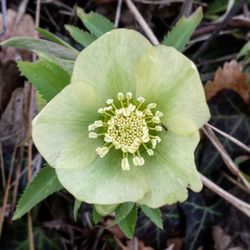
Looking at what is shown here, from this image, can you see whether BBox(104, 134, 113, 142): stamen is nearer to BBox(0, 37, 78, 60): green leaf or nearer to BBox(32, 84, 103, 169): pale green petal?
BBox(32, 84, 103, 169): pale green petal

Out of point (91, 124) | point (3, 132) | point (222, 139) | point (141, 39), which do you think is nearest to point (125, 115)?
point (91, 124)

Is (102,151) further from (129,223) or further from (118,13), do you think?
(118,13)

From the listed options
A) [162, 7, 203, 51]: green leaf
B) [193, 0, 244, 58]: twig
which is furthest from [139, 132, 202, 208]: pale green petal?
[193, 0, 244, 58]: twig

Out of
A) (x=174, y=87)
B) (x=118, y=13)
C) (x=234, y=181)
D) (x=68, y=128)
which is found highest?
(x=174, y=87)

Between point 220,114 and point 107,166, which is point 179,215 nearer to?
point 220,114

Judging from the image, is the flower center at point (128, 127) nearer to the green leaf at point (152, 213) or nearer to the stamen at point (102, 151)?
the stamen at point (102, 151)

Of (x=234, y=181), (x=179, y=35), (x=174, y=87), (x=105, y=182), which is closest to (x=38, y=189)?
(x=105, y=182)
